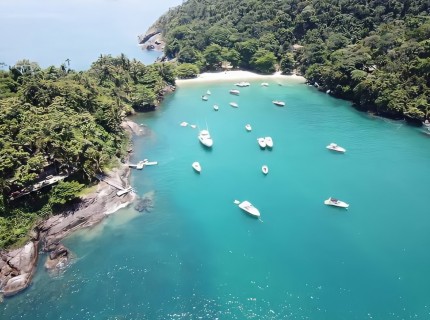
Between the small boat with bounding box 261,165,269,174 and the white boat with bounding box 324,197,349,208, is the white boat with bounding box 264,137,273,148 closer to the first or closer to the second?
the small boat with bounding box 261,165,269,174

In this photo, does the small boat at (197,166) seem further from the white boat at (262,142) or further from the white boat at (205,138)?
the white boat at (262,142)

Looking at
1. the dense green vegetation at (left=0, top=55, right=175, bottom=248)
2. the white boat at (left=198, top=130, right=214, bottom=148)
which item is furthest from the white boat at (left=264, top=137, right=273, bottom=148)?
the dense green vegetation at (left=0, top=55, right=175, bottom=248)

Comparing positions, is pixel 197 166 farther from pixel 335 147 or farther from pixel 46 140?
pixel 335 147

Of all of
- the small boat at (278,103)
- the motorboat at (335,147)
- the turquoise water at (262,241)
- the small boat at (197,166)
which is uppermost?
the small boat at (278,103)

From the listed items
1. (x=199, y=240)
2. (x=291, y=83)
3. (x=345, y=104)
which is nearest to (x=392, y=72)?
(x=345, y=104)

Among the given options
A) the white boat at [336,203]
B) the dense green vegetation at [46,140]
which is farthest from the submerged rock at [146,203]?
the white boat at [336,203]

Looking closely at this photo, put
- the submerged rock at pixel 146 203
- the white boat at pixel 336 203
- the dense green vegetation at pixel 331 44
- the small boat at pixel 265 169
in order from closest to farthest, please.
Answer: the white boat at pixel 336 203
the submerged rock at pixel 146 203
the small boat at pixel 265 169
the dense green vegetation at pixel 331 44

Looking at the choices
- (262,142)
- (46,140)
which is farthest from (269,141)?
(46,140)
